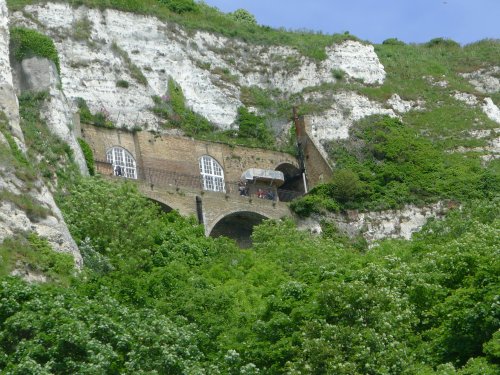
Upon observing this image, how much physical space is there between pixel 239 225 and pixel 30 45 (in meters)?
12.7

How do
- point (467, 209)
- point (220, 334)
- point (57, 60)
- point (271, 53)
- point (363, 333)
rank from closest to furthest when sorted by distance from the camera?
point (363, 333), point (220, 334), point (467, 209), point (57, 60), point (271, 53)

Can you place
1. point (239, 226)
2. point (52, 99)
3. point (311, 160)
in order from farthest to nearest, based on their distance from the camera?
point (311, 160) < point (239, 226) < point (52, 99)

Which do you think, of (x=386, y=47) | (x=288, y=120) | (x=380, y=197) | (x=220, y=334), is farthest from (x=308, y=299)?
(x=386, y=47)

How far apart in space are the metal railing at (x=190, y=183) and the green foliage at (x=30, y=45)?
5.38 meters

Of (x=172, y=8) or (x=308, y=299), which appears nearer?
(x=308, y=299)

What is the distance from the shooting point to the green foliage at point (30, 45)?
6250cm

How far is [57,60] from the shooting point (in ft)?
209

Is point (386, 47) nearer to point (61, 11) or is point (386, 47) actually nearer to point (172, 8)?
point (172, 8)

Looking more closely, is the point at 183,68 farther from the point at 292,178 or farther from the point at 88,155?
the point at 88,155

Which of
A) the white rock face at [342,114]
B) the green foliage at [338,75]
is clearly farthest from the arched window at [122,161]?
the green foliage at [338,75]

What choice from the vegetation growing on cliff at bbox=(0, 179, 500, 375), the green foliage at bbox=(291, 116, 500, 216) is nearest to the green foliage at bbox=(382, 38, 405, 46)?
the green foliage at bbox=(291, 116, 500, 216)

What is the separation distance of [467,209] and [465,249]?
17.6 metres

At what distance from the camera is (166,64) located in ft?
241

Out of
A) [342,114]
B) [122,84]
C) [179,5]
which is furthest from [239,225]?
[179,5]
